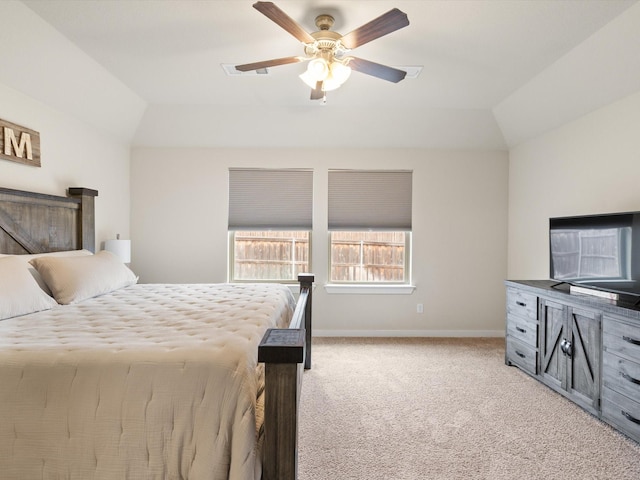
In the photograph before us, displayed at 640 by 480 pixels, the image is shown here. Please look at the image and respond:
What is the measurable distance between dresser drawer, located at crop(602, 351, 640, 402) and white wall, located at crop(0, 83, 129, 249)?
4.45m

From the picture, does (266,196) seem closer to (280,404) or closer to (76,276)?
(76,276)

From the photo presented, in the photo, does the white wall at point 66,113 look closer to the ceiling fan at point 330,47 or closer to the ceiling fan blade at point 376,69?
the ceiling fan at point 330,47

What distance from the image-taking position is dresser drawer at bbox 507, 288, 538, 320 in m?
3.34

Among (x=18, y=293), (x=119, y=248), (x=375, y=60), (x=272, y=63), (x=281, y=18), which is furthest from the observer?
(x=119, y=248)

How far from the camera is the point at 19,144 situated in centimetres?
291

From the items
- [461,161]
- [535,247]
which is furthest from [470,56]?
[535,247]

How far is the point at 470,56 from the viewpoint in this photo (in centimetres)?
300

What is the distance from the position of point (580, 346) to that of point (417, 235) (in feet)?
7.35

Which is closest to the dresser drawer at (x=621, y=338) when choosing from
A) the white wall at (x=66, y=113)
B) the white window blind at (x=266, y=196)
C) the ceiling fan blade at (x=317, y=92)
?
the ceiling fan blade at (x=317, y=92)

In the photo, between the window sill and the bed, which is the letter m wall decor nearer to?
the bed

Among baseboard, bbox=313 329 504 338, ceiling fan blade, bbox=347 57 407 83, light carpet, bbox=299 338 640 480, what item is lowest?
light carpet, bbox=299 338 640 480

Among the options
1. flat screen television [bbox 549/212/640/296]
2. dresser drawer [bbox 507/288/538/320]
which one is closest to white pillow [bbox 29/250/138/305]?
dresser drawer [bbox 507/288/538/320]

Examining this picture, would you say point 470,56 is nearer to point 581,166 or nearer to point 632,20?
point 632,20

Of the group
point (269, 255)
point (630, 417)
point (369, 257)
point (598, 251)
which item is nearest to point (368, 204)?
point (369, 257)
